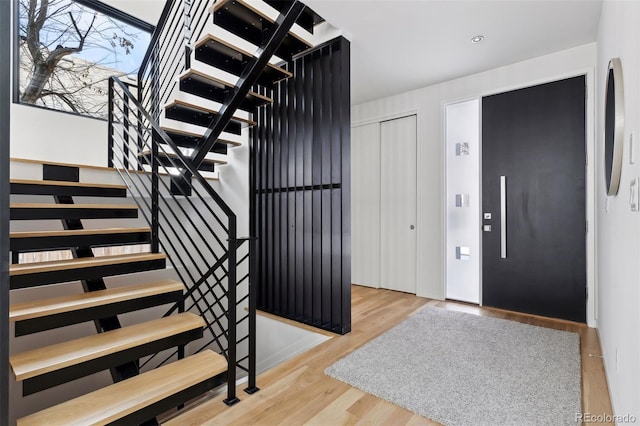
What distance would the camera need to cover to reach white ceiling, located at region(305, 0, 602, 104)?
2.49 meters

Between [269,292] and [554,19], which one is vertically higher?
[554,19]

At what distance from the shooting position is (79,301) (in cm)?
196

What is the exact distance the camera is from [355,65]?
11.6 ft

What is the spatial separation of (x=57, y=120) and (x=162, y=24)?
1683mm

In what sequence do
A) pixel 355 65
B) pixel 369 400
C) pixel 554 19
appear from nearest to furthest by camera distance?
pixel 369 400
pixel 554 19
pixel 355 65

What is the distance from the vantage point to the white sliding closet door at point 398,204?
13.9 ft

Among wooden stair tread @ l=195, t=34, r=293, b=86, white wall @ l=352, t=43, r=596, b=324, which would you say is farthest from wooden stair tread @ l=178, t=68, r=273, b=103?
white wall @ l=352, t=43, r=596, b=324

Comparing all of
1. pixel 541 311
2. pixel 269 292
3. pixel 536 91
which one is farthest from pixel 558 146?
pixel 269 292

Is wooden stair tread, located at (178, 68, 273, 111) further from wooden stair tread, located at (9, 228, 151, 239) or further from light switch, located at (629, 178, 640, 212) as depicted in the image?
light switch, located at (629, 178, 640, 212)

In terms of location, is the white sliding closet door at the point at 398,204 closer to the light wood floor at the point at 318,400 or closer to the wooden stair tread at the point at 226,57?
the light wood floor at the point at 318,400

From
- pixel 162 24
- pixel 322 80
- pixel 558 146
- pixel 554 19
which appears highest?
pixel 162 24

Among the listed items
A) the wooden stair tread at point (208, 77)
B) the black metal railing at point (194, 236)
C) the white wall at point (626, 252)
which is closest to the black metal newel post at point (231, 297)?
the black metal railing at point (194, 236)

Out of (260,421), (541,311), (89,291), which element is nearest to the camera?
(260,421)

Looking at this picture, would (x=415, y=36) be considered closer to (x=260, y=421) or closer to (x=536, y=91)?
(x=536, y=91)
